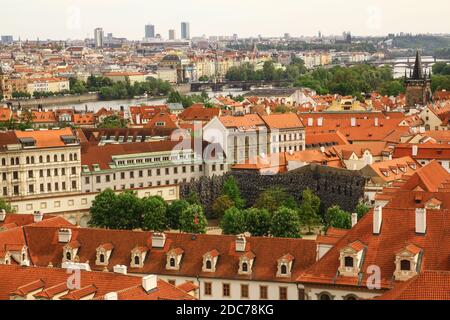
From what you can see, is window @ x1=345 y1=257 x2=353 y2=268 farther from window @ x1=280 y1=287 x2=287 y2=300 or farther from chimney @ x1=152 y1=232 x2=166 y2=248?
chimney @ x1=152 y1=232 x2=166 y2=248

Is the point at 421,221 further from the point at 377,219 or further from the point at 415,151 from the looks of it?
the point at 415,151

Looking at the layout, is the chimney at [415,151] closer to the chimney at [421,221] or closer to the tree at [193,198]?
the tree at [193,198]

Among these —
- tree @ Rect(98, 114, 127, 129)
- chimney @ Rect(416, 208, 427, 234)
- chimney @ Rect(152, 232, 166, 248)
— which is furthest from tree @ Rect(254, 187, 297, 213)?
tree @ Rect(98, 114, 127, 129)

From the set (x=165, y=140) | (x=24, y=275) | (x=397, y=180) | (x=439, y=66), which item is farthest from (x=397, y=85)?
(x=24, y=275)

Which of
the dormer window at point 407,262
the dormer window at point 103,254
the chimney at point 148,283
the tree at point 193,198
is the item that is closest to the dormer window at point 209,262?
the dormer window at point 103,254

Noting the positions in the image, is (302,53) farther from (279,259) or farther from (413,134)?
(279,259)

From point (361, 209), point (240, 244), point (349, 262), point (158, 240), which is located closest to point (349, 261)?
point (349, 262)
